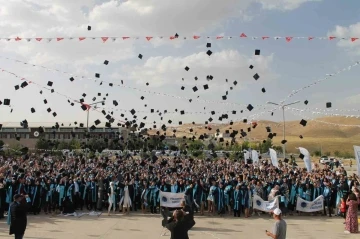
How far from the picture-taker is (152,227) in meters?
13.5

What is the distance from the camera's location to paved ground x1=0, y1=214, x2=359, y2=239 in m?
12.3

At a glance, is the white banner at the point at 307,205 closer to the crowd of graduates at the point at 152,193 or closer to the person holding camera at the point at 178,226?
the crowd of graduates at the point at 152,193

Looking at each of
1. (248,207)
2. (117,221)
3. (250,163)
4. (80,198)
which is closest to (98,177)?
(80,198)

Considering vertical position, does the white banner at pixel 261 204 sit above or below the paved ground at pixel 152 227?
above

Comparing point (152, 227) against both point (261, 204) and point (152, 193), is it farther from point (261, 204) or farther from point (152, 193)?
point (261, 204)

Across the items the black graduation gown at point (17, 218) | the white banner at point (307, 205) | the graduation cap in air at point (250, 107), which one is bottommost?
the white banner at point (307, 205)

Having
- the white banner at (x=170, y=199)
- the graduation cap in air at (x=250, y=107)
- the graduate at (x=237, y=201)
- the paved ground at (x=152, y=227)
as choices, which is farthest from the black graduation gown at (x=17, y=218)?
the graduation cap in air at (x=250, y=107)

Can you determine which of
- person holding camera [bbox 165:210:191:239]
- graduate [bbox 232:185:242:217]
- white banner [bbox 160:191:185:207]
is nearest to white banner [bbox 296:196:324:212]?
graduate [bbox 232:185:242:217]

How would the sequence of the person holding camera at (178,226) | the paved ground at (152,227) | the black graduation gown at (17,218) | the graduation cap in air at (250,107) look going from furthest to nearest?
1. the graduation cap in air at (250,107)
2. the paved ground at (152,227)
3. the black graduation gown at (17,218)
4. the person holding camera at (178,226)

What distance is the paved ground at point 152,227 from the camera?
12.3 m

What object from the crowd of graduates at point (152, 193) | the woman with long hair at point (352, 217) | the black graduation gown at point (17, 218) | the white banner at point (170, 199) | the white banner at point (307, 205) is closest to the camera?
the black graduation gown at point (17, 218)

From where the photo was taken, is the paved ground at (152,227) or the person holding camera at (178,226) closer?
the person holding camera at (178,226)

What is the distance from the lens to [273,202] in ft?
51.9

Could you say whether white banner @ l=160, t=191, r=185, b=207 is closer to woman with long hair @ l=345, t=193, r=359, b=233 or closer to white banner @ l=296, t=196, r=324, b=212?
white banner @ l=296, t=196, r=324, b=212
